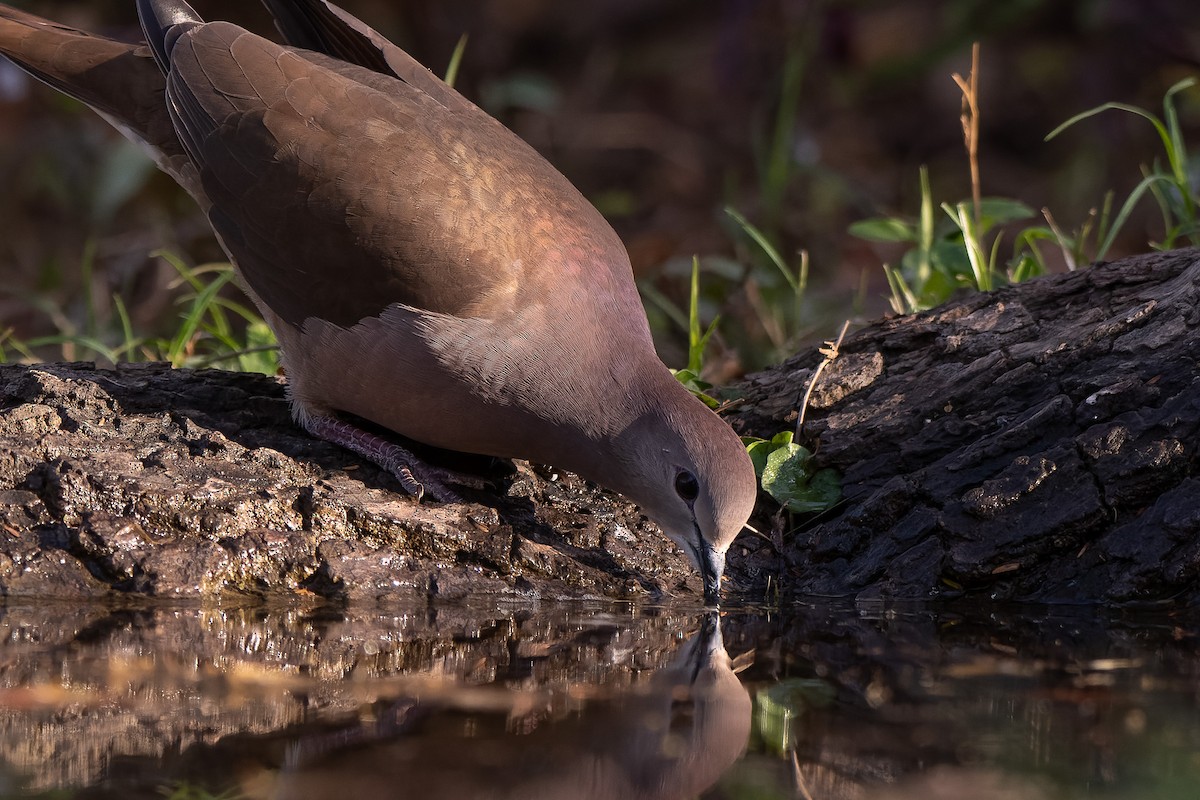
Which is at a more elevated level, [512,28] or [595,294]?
[512,28]

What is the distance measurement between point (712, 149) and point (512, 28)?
189cm

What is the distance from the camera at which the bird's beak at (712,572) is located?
11.9ft

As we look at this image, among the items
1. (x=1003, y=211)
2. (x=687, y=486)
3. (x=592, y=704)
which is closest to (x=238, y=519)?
(x=687, y=486)

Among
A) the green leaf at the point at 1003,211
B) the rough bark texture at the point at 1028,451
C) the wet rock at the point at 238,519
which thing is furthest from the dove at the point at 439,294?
the green leaf at the point at 1003,211

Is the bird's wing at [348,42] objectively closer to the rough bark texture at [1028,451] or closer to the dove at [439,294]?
the dove at [439,294]

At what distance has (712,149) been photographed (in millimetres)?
10492

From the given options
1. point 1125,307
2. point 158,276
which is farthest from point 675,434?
point 158,276

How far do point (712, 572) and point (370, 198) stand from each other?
4.85ft

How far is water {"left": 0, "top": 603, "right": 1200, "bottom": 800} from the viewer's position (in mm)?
2180

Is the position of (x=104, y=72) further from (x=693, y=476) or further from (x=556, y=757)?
(x=556, y=757)

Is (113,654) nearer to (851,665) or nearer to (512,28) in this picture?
(851,665)

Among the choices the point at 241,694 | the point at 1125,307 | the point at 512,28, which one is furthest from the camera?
the point at 512,28

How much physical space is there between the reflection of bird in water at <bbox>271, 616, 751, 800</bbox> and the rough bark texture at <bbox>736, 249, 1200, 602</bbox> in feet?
4.03

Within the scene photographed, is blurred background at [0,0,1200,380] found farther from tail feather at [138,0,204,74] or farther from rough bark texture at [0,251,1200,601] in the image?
rough bark texture at [0,251,1200,601]
